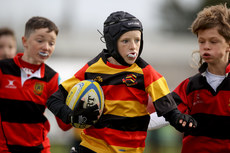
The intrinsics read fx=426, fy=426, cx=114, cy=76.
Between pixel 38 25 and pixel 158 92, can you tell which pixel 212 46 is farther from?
pixel 38 25

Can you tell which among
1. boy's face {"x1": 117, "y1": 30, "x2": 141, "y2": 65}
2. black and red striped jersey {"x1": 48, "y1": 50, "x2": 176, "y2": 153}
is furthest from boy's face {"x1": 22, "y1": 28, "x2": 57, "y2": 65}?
boy's face {"x1": 117, "y1": 30, "x2": 141, "y2": 65}

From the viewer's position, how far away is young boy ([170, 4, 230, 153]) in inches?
200

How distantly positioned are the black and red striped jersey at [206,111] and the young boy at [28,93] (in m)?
1.68

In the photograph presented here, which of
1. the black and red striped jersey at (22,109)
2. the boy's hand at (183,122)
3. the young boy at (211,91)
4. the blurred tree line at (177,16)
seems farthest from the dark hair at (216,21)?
the blurred tree line at (177,16)

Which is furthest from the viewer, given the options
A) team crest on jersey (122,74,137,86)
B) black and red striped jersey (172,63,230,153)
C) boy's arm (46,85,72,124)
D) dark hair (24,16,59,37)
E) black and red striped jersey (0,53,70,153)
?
dark hair (24,16,59,37)

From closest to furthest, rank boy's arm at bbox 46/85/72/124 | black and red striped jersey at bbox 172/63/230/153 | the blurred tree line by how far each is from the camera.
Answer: boy's arm at bbox 46/85/72/124
black and red striped jersey at bbox 172/63/230/153
the blurred tree line

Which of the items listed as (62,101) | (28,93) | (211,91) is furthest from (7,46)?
(211,91)

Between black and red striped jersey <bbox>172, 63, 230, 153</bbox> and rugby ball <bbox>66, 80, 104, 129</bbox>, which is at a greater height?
rugby ball <bbox>66, 80, 104, 129</bbox>

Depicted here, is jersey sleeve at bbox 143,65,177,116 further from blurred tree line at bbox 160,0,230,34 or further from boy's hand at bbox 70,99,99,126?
blurred tree line at bbox 160,0,230,34

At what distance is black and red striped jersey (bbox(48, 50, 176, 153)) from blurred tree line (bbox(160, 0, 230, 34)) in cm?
3521

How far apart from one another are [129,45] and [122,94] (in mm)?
552

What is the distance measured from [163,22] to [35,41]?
38.2 metres

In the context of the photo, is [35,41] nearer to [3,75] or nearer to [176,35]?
[3,75]

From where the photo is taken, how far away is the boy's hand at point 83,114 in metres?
4.53
